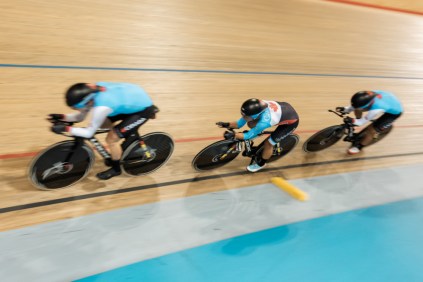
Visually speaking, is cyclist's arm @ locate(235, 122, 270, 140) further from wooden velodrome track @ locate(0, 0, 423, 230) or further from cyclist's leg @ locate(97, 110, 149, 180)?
cyclist's leg @ locate(97, 110, 149, 180)

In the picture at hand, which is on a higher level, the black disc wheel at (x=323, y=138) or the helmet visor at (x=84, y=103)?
the helmet visor at (x=84, y=103)

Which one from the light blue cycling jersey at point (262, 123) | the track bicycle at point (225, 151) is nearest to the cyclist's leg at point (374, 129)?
the track bicycle at point (225, 151)

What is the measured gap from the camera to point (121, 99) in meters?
2.46

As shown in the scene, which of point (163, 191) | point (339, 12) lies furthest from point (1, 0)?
point (339, 12)

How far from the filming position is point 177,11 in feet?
16.8

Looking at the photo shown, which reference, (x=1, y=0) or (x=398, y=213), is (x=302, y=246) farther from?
(x=1, y=0)

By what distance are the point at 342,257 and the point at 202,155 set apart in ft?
5.36

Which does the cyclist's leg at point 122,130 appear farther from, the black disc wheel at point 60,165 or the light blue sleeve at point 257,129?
the light blue sleeve at point 257,129

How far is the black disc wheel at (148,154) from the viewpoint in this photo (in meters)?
2.79

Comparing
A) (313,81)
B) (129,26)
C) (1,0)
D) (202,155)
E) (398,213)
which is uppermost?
(1,0)

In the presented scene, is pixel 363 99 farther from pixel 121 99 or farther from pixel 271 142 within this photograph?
pixel 121 99

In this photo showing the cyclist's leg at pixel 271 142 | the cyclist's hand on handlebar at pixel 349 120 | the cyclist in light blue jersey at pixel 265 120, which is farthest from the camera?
the cyclist's hand on handlebar at pixel 349 120

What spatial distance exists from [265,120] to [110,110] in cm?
143

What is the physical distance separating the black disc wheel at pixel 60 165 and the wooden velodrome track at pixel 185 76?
0.44 ft
